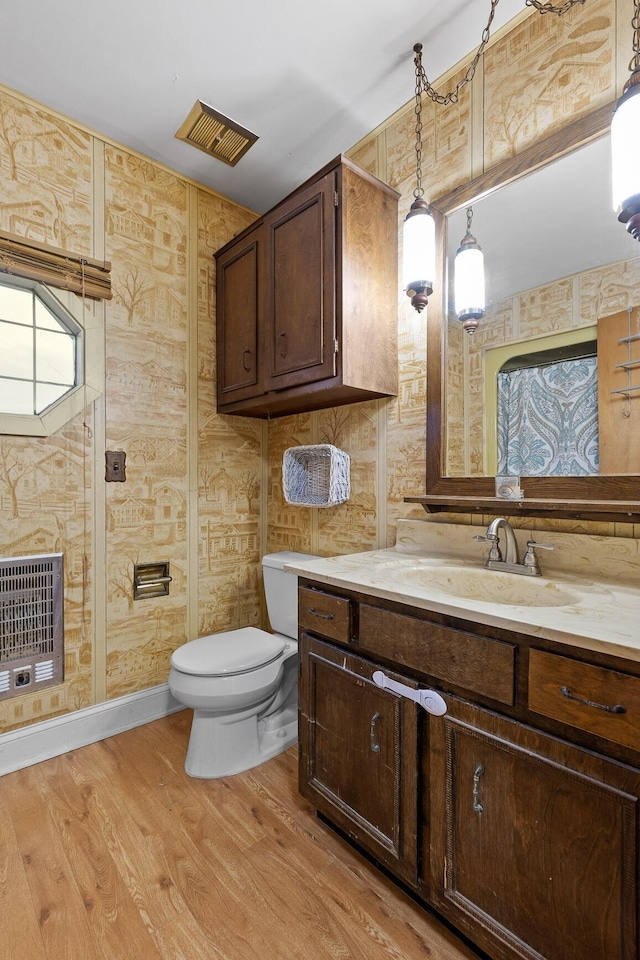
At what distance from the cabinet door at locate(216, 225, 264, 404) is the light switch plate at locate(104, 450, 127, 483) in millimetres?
579

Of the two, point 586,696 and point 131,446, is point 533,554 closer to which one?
point 586,696

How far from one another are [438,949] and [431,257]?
202 cm

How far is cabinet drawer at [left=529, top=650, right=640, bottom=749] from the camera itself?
808mm

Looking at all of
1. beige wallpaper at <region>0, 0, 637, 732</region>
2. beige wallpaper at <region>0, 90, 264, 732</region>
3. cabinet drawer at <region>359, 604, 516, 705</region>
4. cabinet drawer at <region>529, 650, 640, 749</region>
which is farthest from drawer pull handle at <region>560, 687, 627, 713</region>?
beige wallpaper at <region>0, 90, 264, 732</region>

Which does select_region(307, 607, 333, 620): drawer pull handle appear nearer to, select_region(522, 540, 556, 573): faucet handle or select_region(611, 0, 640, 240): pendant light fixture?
select_region(522, 540, 556, 573): faucet handle

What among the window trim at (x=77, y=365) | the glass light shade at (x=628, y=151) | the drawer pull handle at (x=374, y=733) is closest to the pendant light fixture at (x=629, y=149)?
the glass light shade at (x=628, y=151)

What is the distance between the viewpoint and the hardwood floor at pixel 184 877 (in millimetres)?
1137

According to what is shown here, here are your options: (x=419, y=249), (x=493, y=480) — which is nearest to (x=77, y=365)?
(x=419, y=249)

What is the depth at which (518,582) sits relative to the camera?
4.46 ft

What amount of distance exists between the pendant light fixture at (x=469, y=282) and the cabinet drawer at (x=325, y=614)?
1.07 meters

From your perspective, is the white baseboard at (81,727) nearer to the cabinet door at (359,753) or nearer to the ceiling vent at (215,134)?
the cabinet door at (359,753)

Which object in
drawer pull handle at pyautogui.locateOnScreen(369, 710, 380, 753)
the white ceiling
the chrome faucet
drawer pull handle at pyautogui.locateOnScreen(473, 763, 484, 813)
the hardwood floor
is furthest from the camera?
the white ceiling

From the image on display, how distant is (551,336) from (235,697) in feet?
5.45

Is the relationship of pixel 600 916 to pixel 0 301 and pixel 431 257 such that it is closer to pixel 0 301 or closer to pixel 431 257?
pixel 431 257
